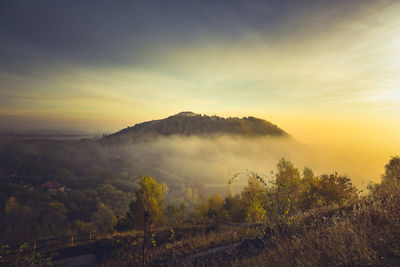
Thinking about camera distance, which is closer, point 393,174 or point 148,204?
point 393,174

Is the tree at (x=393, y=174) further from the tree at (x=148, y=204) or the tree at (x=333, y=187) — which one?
the tree at (x=148, y=204)

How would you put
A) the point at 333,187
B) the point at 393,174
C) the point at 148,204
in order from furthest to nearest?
the point at 148,204 < the point at 333,187 < the point at 393,174

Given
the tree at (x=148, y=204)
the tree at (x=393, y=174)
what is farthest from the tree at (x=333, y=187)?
the tree at (x=148, y=204)

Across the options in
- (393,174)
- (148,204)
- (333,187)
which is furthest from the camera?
(148,204)

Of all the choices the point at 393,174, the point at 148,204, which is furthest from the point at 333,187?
the point at 148,204

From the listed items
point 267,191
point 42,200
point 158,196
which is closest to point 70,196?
point 42,200

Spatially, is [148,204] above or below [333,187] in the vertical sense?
below

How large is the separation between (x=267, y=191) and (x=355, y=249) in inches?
146

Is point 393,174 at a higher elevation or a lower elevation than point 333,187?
higher

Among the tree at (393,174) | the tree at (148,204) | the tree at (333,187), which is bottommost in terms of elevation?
the tree at (148,204)

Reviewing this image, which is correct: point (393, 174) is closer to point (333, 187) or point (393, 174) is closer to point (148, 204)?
point (333, 187)

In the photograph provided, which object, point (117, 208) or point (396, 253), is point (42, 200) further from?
point (396, 253)

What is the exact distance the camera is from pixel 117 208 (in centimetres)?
14088

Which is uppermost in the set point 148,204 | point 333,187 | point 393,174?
point 393,174
